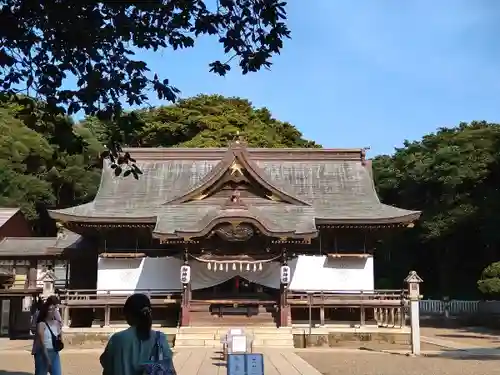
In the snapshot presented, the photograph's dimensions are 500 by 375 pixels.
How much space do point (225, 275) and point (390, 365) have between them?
30.1 feet

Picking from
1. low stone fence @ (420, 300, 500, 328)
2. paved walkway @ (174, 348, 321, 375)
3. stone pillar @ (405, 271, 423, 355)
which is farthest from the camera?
low stone fence @ (420, 300, 500, 328)

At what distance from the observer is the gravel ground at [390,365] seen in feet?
47.1

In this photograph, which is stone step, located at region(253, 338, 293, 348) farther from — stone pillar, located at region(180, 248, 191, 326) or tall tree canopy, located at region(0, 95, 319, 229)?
tall tree canopy, located at region(0, 95, 319, 229)

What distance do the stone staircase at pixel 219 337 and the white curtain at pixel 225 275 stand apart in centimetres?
200

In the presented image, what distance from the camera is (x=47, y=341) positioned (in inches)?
331

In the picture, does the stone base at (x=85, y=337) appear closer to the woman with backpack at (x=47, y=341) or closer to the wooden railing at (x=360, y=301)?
the wooden railing at (x=360, y=301)

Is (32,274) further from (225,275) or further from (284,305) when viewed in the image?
(284,305)

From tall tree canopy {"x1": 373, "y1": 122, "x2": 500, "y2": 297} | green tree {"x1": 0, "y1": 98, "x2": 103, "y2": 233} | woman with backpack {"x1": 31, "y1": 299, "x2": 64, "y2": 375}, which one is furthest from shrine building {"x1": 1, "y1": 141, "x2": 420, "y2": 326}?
green tree {"x1": 0, "y1": 98, "x2": 103, "y2": 233}

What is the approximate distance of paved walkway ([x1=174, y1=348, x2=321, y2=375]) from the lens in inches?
543

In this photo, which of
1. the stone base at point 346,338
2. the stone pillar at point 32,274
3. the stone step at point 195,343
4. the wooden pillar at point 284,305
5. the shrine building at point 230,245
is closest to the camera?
the stone step at point 195,343

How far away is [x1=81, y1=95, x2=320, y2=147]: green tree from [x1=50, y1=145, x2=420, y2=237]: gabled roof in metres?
18.4

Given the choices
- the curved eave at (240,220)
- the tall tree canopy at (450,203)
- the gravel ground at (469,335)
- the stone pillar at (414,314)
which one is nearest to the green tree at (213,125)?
the tall tree canopy at (450,203)

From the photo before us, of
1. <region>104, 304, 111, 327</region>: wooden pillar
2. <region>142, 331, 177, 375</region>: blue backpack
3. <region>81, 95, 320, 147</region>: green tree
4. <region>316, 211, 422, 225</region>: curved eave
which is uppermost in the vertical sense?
<region>81, 95, 320, 147</region>: green tree

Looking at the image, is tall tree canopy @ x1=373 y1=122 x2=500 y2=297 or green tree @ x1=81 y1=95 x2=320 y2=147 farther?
green tree @ x1=81 y1=95 x2=320 y2=147
